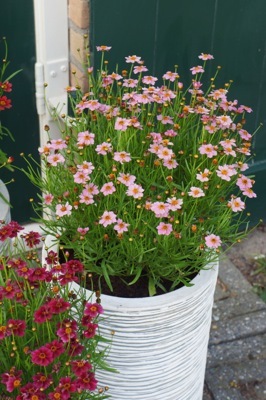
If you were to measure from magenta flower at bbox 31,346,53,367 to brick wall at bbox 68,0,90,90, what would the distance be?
1373 millimetres

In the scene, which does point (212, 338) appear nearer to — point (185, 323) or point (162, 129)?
point (185, 323)

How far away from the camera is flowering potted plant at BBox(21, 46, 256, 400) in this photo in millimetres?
1949

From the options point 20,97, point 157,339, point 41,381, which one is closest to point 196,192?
point 157,339

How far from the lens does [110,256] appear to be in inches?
79.6

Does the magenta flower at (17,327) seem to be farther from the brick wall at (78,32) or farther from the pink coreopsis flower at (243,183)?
the brick wall at (78,32)

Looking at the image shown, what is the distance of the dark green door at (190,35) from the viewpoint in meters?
2.73

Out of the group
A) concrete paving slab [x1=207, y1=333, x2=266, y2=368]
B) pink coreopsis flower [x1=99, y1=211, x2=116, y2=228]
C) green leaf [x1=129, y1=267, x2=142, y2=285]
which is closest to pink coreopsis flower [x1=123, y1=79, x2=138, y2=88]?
pink coreopsis flower [x1=99, y1=211, x2=116, y2=228]

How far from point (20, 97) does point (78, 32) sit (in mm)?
471

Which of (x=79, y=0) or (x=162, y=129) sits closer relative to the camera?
(x=162, y=129)

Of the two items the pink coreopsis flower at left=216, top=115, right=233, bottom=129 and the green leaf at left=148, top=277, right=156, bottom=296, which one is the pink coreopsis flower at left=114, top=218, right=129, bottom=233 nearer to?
the green leaf at left=148, top=277, right=156, bottom=296

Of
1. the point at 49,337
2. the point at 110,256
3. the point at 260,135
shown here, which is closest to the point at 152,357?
the point at 110,256

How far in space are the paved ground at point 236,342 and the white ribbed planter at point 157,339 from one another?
0.54 metres

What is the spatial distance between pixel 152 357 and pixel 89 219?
18.5 inches

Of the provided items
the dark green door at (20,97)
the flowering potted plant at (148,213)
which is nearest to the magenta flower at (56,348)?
the flowering potted plant at (148,213)
